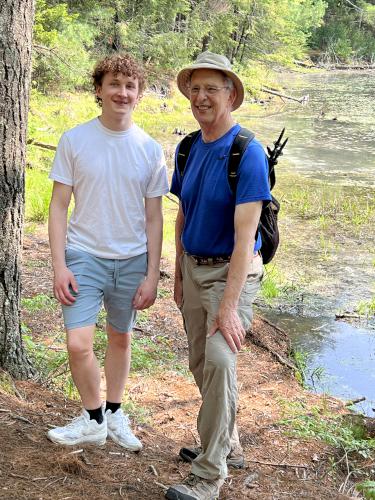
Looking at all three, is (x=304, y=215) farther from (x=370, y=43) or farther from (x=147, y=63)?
(x=370, y=43)

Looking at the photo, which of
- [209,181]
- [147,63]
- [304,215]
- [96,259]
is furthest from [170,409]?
[147,63]

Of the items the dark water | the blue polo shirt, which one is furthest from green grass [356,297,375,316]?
the dark water

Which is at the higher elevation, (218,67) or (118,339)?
(218,67)

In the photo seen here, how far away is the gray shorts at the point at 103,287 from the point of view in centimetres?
309

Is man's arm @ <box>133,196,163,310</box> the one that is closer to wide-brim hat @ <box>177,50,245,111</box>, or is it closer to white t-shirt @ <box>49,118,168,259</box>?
white t-shirt @ <box>49,118,168,259</box>

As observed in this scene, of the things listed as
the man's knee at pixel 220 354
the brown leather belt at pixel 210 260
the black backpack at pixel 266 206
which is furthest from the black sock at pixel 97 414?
the black backpack at pixel 266 206

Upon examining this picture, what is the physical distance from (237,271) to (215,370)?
43 cm

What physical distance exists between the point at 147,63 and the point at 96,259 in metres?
24.5

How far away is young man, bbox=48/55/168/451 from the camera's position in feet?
10.1

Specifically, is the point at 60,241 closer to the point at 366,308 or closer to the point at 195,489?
the point at 195,489

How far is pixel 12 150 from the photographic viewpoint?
12.1 feet

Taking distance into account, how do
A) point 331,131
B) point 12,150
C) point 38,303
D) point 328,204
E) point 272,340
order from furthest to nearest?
point 331,131 → point 328,204 → point 272,340 → point 38,303 → point 12,150

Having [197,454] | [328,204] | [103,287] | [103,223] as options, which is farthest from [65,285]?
[328,204]

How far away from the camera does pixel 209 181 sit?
2.89 metres
